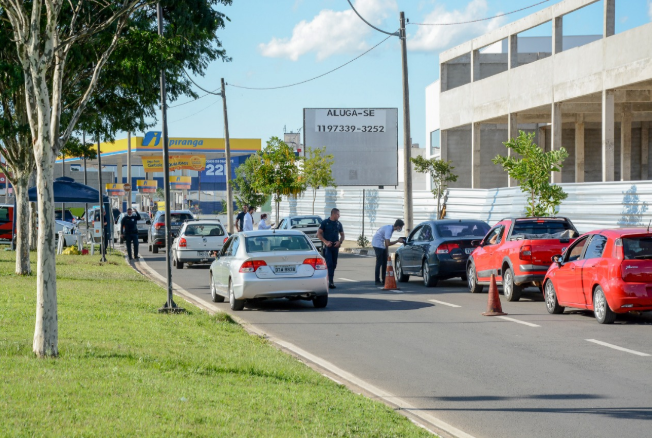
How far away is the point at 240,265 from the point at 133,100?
1051 cm

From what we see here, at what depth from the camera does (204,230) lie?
31.2 metres

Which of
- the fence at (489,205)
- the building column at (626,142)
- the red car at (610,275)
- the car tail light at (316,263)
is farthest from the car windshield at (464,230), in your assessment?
the building column at (626,142)

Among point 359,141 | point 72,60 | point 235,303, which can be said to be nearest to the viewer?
point 235,303

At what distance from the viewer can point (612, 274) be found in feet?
46.0

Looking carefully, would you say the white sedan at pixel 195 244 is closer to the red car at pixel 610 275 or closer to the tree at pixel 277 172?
the red car at pixel 610 275

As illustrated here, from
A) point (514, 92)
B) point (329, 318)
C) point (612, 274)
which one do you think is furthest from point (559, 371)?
point (514, 92)

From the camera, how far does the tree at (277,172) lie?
2101 inches

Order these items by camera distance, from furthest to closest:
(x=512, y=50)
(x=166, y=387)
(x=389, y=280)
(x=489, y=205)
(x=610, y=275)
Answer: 1. (x=512, y=50)
2. (x=489, y=205)
3. (x=389, y=280)
4. (x=610, y=275)
5. (x=166, y=387)

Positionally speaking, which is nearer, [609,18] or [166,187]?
[166,187]

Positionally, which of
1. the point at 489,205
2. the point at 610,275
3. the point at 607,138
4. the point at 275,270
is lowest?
the point at 275,270

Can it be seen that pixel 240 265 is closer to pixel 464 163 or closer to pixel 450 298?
pixel 450 298

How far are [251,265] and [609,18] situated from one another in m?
22.6

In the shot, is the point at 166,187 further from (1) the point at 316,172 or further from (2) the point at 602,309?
(1) the point at 316,172

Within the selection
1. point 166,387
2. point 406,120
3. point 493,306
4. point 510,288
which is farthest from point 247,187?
point 166,387
